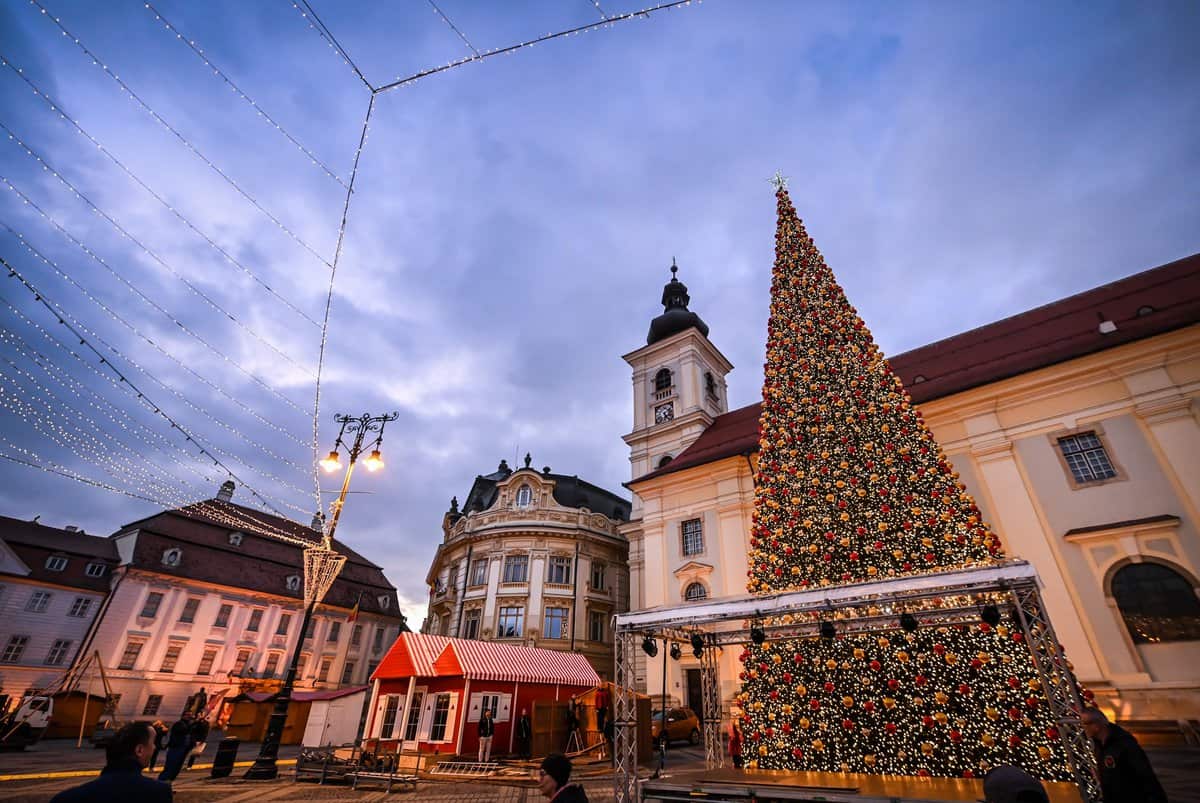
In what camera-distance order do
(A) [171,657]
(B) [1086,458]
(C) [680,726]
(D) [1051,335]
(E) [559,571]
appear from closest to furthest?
(B) [1086,458], (D) [1051,335], (C) [680,726], (A) [171,657], (E) [559,571]

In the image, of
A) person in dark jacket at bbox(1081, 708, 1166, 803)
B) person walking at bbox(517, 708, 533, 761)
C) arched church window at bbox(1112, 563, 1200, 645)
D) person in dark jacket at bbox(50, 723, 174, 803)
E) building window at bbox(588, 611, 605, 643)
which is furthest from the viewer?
building window at bbox(588, 611, 605, 643)

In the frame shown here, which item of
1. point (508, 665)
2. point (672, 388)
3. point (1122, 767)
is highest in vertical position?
point (672, 388)

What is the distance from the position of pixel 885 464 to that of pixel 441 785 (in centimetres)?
1242

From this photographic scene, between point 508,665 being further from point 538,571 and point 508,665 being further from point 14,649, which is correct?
point 14,649

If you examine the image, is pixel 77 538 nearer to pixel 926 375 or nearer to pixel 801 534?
pixel 801 534

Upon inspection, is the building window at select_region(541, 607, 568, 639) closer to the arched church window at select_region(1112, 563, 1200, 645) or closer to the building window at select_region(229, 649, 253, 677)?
the building window at select_region(229, 649, 253, 677)

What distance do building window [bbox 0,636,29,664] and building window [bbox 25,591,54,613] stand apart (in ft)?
4.47

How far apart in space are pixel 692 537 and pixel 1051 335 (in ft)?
50.5

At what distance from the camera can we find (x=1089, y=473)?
15836mm

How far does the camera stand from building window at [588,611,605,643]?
33.4 metres

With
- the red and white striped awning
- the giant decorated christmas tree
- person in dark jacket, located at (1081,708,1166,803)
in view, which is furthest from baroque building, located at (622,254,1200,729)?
person in dark jacket, located at (1081,708,1166,803)

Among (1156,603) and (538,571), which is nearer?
(1156,603)

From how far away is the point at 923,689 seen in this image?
8531 mm

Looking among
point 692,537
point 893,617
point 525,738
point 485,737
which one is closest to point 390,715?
point 485,737
